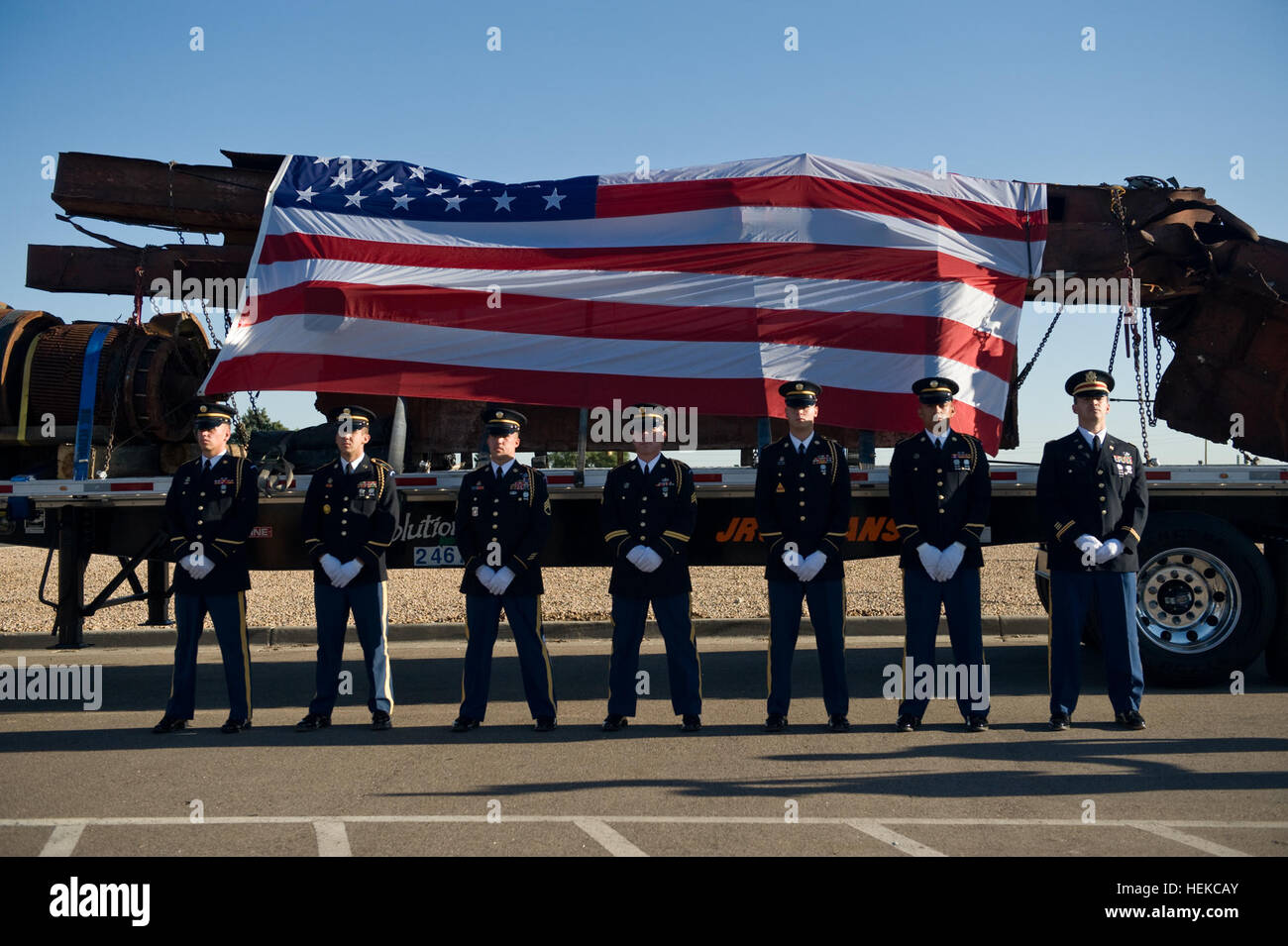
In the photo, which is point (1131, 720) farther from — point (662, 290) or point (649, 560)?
point (662, 290)

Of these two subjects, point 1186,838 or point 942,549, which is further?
point 942,549

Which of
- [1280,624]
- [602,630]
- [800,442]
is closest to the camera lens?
[800,442]

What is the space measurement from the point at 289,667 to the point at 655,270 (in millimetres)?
4047

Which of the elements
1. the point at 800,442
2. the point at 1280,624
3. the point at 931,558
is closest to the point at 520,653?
the point at 800,442

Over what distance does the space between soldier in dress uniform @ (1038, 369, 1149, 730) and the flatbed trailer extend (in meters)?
0.92

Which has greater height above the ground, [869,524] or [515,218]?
[515,218]

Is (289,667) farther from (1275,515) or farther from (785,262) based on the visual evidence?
(1275,515)

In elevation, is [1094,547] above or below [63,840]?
above

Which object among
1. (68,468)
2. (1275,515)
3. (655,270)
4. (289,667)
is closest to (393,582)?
(289,667)

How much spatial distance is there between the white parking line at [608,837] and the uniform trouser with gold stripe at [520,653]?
1.75 m

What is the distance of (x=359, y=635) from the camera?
583 centimetres

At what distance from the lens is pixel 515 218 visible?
24.5ft

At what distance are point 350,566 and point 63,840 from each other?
7.04 feet

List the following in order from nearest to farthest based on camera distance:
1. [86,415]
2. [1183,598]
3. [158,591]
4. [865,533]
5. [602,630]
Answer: [1183,598] < [865,533] < [86,415] < [158,591] < [602,630]
